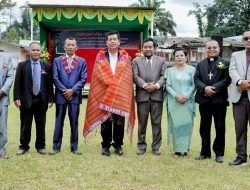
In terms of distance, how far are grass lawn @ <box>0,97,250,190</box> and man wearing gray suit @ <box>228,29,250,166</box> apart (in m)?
0.29

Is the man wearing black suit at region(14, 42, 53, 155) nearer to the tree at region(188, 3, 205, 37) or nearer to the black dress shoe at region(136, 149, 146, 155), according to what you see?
the black dress shoe at region(136, 149, 146, 155)

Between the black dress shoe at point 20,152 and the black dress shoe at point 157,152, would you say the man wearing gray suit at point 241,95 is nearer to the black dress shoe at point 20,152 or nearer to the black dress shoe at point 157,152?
the black dress shoe at point 157,152

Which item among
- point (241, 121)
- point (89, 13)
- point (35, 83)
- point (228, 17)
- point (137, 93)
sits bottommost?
point (241, 121)

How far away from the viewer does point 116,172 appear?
5.57m

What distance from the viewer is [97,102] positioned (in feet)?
21.9

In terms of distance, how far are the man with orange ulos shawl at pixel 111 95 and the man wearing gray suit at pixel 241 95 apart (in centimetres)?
154

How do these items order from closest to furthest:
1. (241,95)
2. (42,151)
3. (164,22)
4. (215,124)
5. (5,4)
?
(241,95) → (215,124) → (42,151) → (5,4) → (164,22)

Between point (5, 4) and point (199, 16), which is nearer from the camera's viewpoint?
point (5, 4)

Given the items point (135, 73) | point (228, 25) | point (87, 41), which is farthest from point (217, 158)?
point (228, 25)

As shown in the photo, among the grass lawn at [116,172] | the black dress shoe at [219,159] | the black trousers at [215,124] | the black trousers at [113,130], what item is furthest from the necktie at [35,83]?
the black dress shoe at [219,159]

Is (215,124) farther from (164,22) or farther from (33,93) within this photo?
(164,22)

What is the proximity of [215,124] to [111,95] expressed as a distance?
5.16ft

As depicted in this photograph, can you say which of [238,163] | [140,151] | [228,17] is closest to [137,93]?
[140,151]

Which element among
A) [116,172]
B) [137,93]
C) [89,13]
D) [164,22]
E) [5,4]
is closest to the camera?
[116,172]
